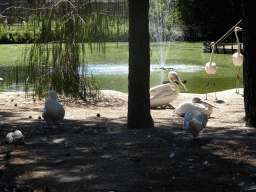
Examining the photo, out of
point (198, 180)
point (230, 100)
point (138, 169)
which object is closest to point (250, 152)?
point (198, 180)

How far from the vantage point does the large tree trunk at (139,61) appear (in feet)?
18.0

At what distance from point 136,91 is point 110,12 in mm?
3897

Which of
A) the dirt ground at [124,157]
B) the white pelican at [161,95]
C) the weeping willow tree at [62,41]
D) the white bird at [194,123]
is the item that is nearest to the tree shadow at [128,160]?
the dirt ground at [124,157]

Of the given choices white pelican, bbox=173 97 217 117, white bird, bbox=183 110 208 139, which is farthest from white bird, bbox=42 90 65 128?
white pelican, bbox=173 97 217 117

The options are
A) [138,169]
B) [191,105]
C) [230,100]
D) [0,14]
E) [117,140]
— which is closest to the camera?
[138,169]

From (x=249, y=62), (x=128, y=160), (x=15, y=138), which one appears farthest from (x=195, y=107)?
(x=15, y=138)

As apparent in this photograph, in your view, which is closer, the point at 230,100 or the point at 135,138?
the point at 135,138

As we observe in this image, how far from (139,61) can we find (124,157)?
189 centimetres

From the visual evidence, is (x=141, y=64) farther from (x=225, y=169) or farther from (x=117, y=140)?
(x=225, y=169)

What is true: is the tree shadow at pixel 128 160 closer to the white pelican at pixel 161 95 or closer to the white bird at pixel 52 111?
the white bird at pixel 52 111

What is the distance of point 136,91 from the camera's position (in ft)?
18.4

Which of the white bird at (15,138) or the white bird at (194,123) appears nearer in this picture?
the white bird at (194,123)

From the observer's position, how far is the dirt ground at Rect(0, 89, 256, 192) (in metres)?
3.39

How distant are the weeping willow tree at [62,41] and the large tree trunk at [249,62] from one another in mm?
4153
